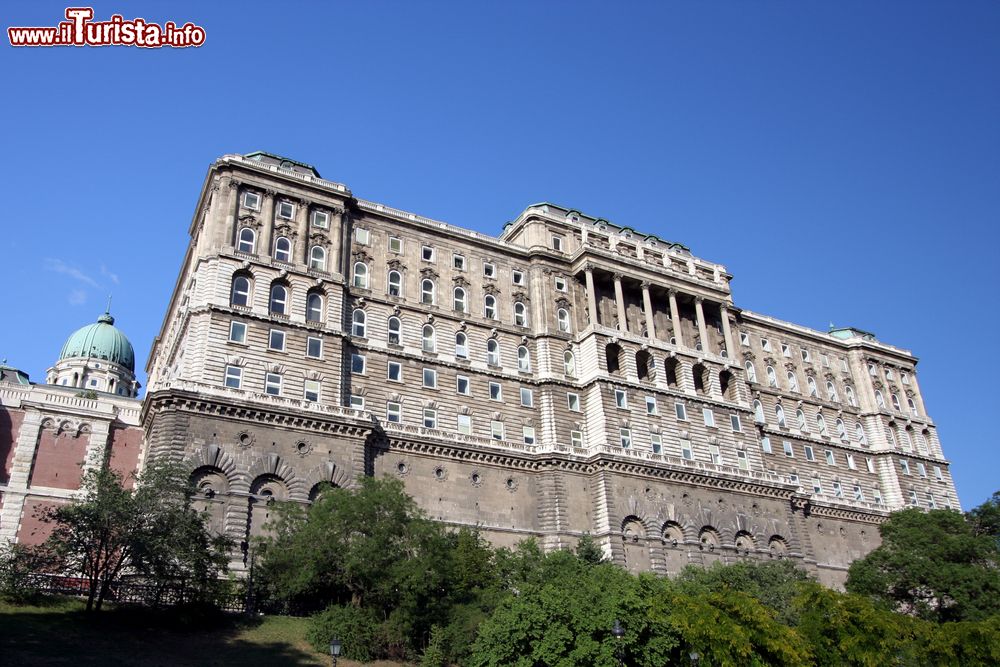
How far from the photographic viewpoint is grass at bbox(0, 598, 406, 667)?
3231 cm

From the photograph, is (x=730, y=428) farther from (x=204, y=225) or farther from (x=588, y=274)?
(x=204, y=225)

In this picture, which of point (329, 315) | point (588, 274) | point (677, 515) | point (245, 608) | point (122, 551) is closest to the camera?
point (122, 551)

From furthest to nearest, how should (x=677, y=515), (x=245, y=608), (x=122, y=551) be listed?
1. (x=677, y=515)
2. (x=245, y=608)
3. (x=122, y=551)

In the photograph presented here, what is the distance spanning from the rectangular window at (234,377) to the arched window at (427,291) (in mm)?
15904

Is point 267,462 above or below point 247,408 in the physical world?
below

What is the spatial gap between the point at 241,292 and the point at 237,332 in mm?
3204

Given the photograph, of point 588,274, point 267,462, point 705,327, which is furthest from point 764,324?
point 267,462

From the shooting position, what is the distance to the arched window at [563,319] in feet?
225

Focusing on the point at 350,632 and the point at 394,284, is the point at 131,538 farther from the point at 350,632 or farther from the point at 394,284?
the point at 394,284

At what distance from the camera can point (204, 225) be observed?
60500 mm

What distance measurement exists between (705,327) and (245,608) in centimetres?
4547

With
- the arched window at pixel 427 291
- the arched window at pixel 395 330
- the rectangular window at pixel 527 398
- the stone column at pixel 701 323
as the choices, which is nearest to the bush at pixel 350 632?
the arched window at pixel 395 330

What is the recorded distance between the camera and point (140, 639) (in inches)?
1410

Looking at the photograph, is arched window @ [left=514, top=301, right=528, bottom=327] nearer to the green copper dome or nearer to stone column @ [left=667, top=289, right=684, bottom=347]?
stone column @ [left=667, top=289, right=684, bottom=347]
